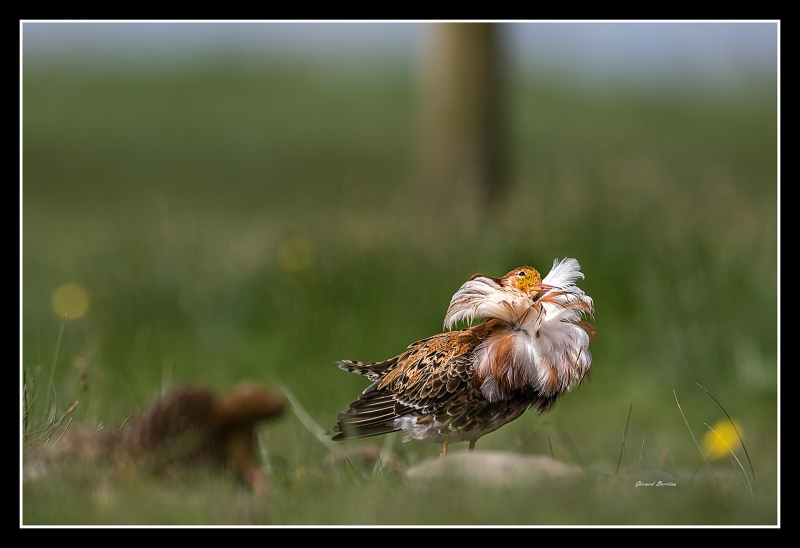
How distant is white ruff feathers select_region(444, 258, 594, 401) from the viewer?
96.0 inches

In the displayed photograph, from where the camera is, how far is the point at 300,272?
186 inches

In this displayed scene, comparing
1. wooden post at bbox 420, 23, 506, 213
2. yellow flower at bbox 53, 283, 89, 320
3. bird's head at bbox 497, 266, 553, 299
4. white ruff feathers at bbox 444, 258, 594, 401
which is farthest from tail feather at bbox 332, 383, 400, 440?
wooden post at bbox 420, 23, 506, 213

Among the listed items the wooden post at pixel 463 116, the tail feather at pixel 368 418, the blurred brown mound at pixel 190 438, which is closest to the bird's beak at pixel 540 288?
the tail feather at pixel 368 418

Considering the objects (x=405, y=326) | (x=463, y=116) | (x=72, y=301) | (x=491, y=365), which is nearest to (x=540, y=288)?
(x=491, y=365)

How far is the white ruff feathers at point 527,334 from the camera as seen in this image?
2438 mm

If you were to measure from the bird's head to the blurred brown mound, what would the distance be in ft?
2.70

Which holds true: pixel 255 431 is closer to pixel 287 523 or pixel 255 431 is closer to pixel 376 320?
pixel 287 523

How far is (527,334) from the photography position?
8.11 ft

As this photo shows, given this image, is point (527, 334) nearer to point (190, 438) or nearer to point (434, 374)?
point (434, 374)

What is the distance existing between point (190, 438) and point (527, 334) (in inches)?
43.6

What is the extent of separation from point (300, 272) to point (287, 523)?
235 centimetres

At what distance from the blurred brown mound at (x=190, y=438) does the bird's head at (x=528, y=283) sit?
82 cm

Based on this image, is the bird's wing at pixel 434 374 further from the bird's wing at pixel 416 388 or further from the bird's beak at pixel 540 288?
the bird's beak at pixel 540 288

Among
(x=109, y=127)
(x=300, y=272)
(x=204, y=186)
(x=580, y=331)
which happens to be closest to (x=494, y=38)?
(x=300, y=272)
